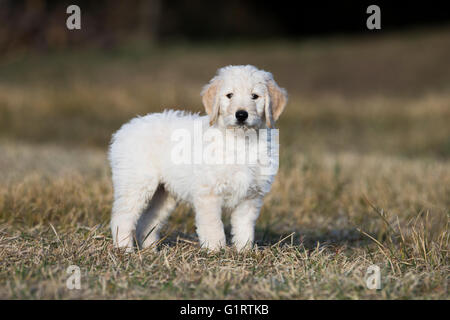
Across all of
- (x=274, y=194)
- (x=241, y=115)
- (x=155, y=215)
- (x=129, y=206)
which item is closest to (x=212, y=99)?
(x=241, y=115)

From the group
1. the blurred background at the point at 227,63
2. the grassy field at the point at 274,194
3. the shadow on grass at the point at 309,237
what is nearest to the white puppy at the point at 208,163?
the grassy field at the point at 274,194

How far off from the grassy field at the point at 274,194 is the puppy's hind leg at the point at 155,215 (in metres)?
0.15

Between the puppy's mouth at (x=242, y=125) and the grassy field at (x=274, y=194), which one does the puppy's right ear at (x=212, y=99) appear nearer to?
the puppy's mouth at (x=242, y=125)

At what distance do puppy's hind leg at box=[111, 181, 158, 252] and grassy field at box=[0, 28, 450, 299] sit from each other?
0.63 feet

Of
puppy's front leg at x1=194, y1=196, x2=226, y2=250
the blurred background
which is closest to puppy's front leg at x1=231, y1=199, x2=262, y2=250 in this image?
puppy's front leg at x1=194, y1=196, x2=226, y2=250

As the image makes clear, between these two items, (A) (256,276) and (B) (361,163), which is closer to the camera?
(A) (256,276)

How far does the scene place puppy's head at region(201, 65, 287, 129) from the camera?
4207mm

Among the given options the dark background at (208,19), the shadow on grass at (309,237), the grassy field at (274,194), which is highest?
the dark background at (208,19)

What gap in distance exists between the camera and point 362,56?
22.0 meters

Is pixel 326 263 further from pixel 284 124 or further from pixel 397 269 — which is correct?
pixel 284 124

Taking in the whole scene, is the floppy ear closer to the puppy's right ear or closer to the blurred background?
the puppy's right ear

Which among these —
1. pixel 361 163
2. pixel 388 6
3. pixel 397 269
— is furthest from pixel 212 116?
pixel 388 6

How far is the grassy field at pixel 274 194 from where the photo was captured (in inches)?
141

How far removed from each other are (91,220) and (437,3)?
2503 cm
